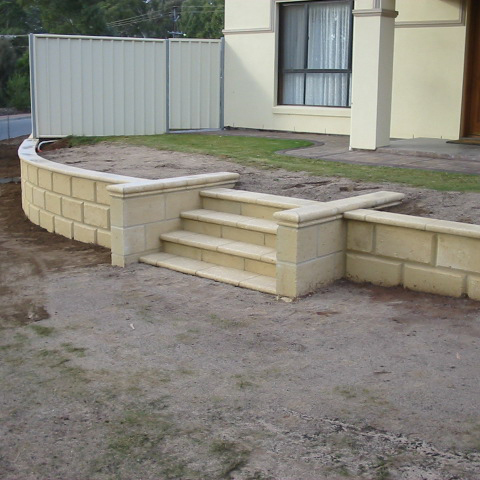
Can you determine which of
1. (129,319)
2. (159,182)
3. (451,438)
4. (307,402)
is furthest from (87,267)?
(451,438)

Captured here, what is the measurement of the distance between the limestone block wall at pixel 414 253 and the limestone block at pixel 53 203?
4.43 m

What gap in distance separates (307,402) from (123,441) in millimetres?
1207

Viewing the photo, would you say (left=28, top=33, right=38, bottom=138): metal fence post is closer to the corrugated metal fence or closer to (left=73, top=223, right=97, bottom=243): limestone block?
the corrugated metal fence

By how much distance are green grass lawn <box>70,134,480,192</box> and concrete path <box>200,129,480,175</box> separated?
1.18 feet

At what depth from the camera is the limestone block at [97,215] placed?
9578 millimetres

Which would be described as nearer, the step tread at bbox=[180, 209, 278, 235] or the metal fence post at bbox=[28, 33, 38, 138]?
the step tread at bbox=[180, 209, 278, 235]

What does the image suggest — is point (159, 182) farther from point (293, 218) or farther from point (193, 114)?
point (193, 114)

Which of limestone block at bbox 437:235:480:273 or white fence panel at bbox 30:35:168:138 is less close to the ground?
white fence panel at bbox 30:35:168:138

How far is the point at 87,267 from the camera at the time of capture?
8734 mm

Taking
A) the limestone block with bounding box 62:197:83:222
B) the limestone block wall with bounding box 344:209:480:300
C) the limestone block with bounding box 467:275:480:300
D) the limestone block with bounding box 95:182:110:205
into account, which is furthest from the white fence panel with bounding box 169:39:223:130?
the limestone block with bounding box 467:275:480:300

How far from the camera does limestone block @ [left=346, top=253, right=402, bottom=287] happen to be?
739 centimetres

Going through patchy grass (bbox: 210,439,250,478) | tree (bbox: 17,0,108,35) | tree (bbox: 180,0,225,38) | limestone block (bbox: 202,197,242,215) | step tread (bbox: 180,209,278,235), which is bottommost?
patchy grass (bbox: 210,439,250,478)

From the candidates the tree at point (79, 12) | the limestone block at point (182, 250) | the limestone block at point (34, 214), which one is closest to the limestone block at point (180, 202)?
the limestone block at point (182, 250)

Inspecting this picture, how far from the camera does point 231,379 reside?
550cm
